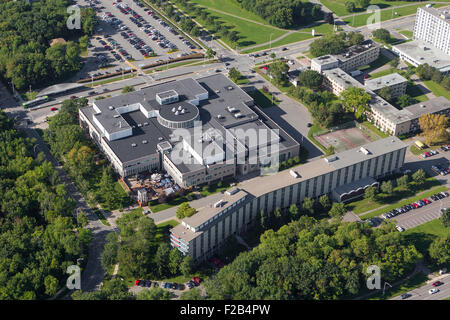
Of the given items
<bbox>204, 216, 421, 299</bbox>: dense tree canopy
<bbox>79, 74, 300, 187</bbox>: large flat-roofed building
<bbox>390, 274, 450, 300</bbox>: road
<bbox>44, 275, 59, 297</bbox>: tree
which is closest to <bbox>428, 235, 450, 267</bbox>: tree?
<bbox>390, 274, 450, 300</bbox>: road

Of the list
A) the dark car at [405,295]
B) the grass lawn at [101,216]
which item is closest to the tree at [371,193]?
the dark car at [405,295]

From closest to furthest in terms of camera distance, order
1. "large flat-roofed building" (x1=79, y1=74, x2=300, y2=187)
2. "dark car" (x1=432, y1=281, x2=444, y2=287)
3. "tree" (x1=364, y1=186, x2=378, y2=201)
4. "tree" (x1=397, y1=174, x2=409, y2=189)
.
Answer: "dark car" (x1=432, y1=281, x2=444, y2=287) → "tree" (x1=364, y1=186, x2=378, y2=201) → "tree" (x1=397, y1=174, x2=409, y2=189) → "large flat-roofed building" (x1=79, y1=74, x2=300, y2=187)

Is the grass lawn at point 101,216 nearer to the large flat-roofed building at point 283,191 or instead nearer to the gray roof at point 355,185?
the large flat-roofed building at point 283,191

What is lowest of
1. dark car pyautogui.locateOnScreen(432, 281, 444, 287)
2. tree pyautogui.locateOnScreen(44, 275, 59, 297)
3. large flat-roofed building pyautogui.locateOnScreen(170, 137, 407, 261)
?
dark car pyautogui.locateOnScreen(432, 281, 444, 287)

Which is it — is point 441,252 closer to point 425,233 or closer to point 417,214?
point 425,233

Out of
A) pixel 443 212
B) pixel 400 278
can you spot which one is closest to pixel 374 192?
pixel 443 212

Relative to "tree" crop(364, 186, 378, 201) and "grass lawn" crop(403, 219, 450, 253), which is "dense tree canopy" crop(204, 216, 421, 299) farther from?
"tree" crop(364, 186, 378, 201)

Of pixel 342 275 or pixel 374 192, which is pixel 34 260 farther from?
pixel 374 192
